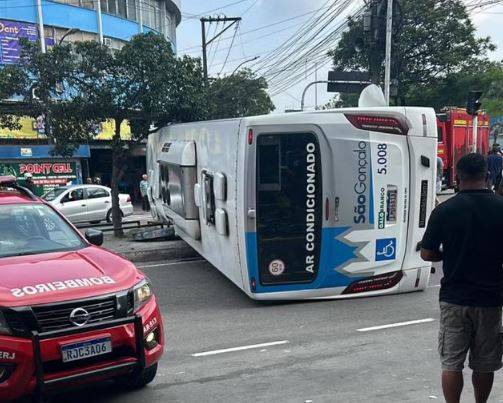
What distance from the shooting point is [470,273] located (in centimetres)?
332

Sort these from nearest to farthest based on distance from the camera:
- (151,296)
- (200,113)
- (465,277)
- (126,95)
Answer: (465,277) → (151,296) → (126,95) → (200,113)

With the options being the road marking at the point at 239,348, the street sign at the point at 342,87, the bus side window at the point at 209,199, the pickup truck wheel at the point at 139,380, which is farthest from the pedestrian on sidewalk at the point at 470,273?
the street sign at the point at 342,87

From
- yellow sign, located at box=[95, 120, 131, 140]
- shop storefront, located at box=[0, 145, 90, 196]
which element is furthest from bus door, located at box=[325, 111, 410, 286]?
shop storefront, located at box=[0, 145, 90, 196]

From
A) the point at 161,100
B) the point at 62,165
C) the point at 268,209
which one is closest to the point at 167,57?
the point at 161,100

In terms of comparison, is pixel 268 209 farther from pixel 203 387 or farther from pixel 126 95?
pixel 126 95

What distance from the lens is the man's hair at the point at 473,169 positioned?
3.34 metres

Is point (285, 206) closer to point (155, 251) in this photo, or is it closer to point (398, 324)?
point (398, 324)

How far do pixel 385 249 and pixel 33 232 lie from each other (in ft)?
14.0

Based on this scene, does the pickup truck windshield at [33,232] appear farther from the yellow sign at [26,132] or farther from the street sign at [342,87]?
the yellow sign at [26,132]

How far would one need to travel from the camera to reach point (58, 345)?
3.61 metres

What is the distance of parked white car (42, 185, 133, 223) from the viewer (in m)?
17.8

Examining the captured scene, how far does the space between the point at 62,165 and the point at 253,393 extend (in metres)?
23.6

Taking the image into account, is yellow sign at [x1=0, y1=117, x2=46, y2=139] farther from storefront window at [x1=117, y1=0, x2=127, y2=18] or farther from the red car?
the red car

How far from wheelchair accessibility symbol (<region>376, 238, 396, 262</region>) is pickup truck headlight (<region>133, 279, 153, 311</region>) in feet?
12.0
